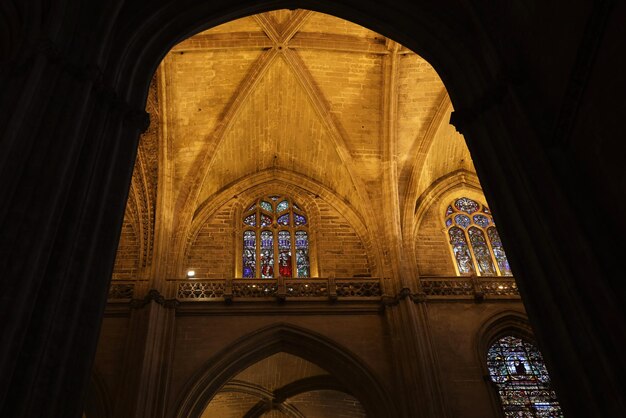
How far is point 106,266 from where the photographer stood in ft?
16.0

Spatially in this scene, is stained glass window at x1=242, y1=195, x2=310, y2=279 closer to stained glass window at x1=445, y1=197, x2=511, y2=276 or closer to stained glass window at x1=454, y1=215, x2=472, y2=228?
stained glass window at x1=445, y1=197, x2=511, y2=276

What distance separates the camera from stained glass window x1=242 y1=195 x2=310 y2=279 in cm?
1296

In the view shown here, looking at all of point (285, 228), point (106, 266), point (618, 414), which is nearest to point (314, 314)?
point (285, 228)

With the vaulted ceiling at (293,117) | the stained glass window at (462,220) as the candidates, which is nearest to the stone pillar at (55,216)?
the vaulted ceiling at (293,117)

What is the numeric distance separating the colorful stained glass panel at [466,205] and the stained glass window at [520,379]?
12.4 ft

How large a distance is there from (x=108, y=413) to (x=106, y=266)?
6.01m

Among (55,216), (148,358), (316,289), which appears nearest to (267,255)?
(316,289)

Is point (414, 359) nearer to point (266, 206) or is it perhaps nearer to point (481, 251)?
point (481, 251)

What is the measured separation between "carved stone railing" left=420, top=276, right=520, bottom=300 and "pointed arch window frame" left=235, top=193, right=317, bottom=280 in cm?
265

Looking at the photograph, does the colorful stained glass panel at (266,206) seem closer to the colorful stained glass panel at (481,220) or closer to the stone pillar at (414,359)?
the stone pillar at (414,359)

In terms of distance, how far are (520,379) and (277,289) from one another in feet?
16.8

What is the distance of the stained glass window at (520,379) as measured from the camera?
10.4 meters

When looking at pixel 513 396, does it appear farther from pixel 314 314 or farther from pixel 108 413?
pixel 108 413

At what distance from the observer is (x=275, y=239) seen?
13.7 m
